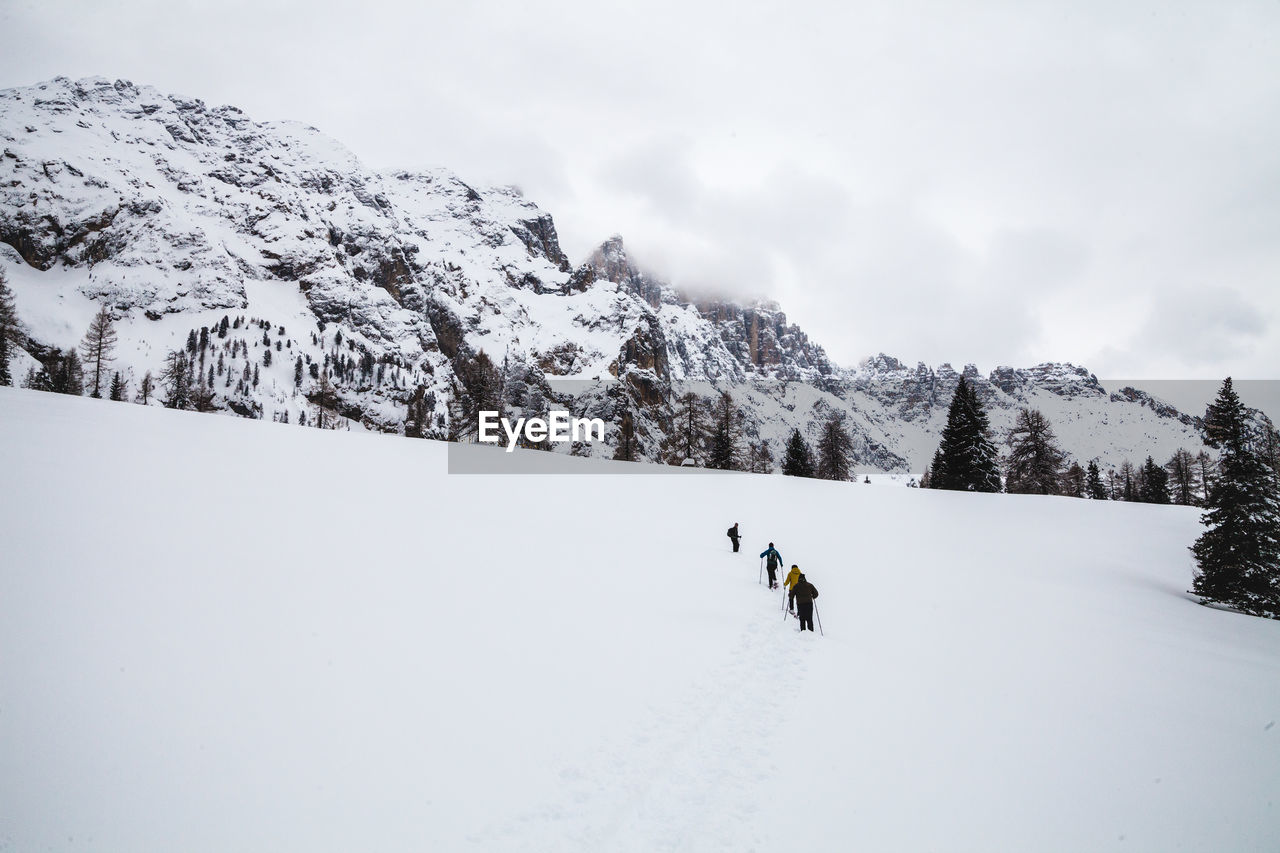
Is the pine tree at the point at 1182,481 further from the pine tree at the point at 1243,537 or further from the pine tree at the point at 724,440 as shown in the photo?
the pine tree at the point at 724,440

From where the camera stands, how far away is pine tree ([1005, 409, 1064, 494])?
47.8 meters

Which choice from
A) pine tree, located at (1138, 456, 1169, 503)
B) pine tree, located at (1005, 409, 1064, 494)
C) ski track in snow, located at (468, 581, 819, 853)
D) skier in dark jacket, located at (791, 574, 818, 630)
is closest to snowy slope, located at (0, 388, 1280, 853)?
ski track in snow, located at (468, 581, 819, 853)

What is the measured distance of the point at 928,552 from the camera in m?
23.4

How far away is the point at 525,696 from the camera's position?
311 inches

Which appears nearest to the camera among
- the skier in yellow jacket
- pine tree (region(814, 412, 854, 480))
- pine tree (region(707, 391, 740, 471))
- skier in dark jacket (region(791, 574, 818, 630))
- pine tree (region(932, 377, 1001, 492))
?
skier in dark jacket (region(791, 574, 818, 630))

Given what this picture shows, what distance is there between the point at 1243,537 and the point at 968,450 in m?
24.0

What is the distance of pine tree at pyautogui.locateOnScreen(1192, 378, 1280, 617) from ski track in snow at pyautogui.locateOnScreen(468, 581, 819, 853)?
22.0m

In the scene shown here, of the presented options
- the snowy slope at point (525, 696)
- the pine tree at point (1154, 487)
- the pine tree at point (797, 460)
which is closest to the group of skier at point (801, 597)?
the snowy slope at point (525, 696)

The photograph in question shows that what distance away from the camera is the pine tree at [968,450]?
143 ft

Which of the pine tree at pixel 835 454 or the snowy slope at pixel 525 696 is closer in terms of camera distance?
the snowy slope at pixel 525 696

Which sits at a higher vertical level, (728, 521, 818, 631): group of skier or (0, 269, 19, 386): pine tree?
(0, 269, 19, 386): pine tree

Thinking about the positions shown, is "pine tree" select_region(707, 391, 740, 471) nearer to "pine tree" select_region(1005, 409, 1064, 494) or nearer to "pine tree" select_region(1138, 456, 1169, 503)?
"pine tree" select_region(1005, 409, 1064, 494)

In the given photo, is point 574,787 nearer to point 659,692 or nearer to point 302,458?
point 659,692

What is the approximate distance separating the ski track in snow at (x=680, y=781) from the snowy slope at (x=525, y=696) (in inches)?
1.7
